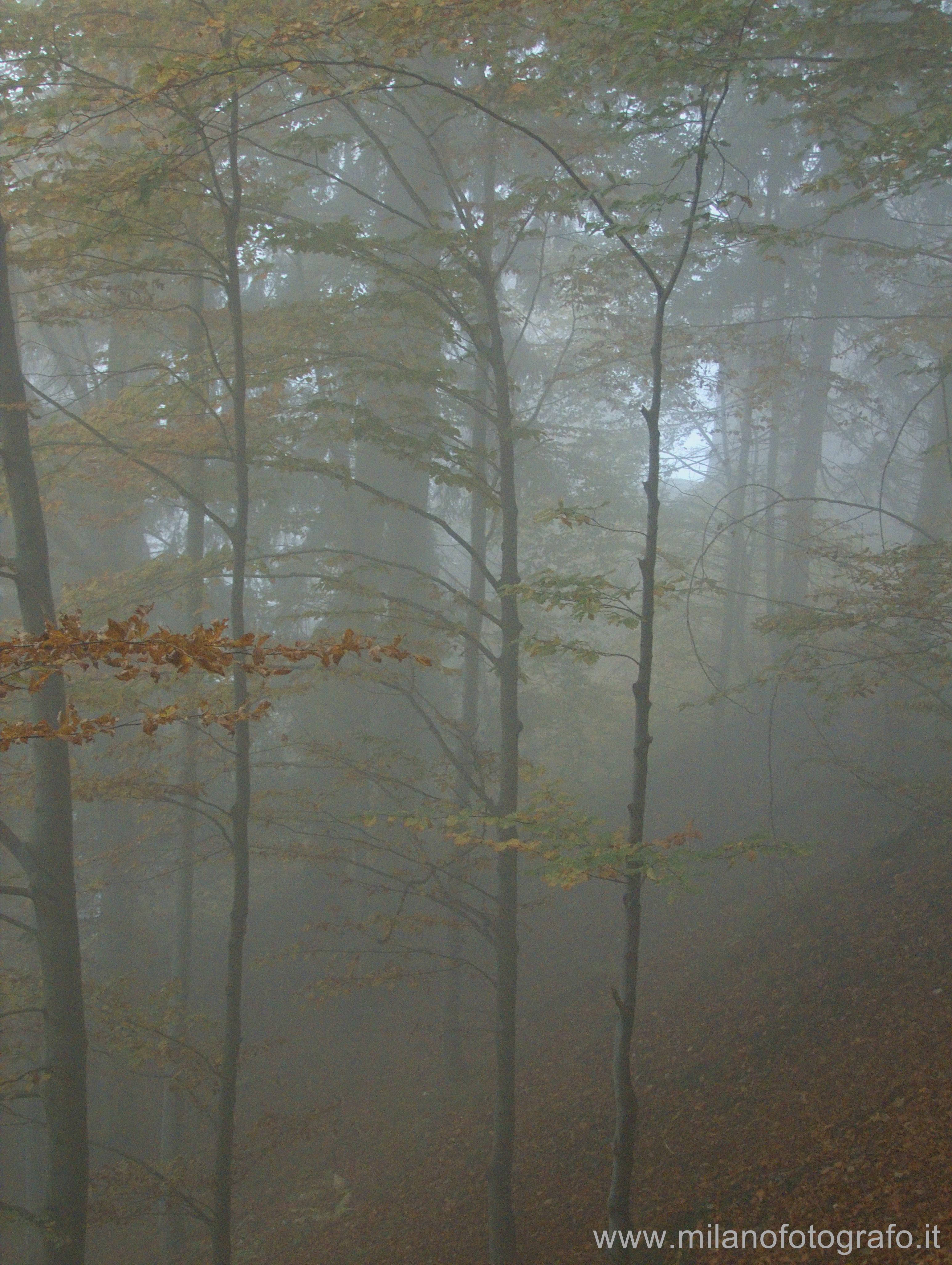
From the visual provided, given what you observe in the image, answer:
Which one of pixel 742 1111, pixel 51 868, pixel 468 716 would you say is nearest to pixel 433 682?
pixel 468 716

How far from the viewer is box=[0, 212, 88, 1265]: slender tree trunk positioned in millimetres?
6285

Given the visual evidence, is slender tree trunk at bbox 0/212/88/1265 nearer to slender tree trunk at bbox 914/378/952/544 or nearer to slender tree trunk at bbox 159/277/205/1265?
slender tree trunk at bbox 159/277/205/1265

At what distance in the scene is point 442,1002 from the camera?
13.5m

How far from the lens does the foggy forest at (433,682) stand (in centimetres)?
524

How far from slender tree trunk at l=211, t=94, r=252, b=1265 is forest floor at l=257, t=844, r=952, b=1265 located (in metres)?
2.04

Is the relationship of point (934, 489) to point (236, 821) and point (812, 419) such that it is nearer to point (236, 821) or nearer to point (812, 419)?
point (812, 419)

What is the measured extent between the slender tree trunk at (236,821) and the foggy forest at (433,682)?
0.06 m

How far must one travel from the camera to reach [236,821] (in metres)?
6.63

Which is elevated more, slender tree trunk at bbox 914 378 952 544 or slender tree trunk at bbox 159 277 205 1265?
slender tree trunk at bbox 914 378 952 544

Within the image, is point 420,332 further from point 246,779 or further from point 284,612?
point 284,612

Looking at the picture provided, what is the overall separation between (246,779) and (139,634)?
4362 millimetres

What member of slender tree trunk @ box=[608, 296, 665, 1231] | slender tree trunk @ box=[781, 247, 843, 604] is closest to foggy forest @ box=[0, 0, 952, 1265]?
slender tree trunk @ box=[608, 296, 665, 1231]

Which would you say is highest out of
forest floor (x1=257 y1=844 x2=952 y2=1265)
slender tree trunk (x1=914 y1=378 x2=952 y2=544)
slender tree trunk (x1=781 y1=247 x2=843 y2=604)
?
slender tree trunk (x1=781 y1=247 x2=843 y2=604)

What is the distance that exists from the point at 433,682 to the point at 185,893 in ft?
22.1
